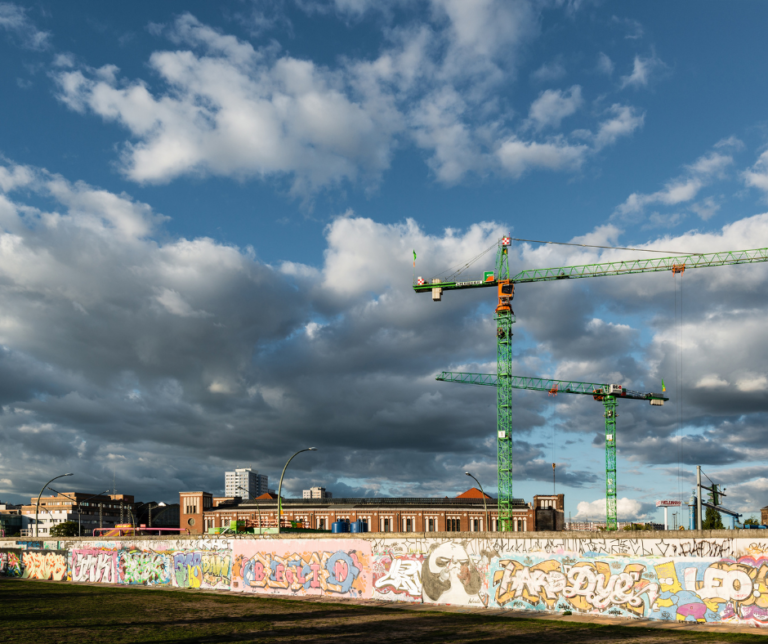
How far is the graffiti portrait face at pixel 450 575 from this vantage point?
108ft

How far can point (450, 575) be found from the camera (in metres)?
A: 33.6

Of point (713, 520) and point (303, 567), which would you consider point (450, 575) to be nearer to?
point (303, 567)

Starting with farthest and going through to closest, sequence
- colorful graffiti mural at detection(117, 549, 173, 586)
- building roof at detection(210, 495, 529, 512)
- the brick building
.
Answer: building roof at detection(210, 495, 529, 512) → the brick building → colorful graffiti mural at detection(117, 549, 173, 586)

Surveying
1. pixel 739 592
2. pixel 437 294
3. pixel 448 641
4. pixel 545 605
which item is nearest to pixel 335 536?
pixel 545 605

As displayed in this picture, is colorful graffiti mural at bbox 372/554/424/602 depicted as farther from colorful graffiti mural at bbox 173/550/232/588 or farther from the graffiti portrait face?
colorful graffiti mural at bbox 173/550/232/588

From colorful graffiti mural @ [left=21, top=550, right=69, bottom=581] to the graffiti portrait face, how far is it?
4137 centimetres

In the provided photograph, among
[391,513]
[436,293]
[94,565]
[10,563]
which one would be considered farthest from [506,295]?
[10,563]

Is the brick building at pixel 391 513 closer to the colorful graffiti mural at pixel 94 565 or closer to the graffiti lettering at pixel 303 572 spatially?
the colorful graffiti mural at pixel 94 565

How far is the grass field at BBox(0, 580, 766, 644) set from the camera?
2397cm

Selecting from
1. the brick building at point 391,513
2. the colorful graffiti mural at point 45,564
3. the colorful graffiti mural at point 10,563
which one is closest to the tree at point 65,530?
the brick building at point 391,513

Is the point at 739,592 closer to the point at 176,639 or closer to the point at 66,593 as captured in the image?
the point at 176,639

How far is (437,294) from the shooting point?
12006cm

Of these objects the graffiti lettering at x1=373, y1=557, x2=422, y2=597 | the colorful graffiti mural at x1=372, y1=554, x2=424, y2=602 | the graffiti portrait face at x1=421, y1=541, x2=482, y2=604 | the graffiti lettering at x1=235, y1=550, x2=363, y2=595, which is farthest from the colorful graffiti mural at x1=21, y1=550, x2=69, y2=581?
the graffiti portrait face at x1=421, y1=541, x2=482, y2=604

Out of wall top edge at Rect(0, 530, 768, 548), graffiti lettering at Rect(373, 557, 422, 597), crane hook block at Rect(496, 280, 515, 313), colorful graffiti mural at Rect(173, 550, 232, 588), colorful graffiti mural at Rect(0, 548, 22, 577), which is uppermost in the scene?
crane hook block at Rect(496, 280, 515, 313)
